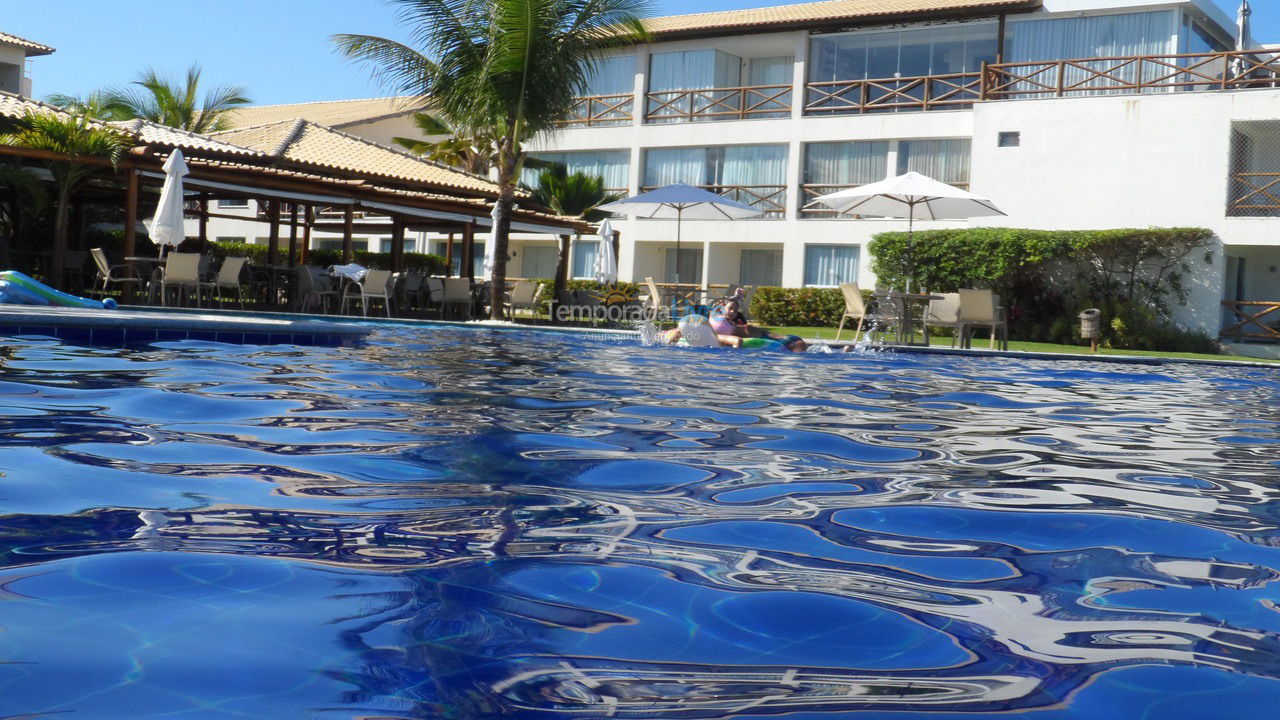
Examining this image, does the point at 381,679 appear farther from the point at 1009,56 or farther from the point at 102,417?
the point at 1009,56

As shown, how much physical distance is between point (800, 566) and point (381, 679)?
1243 millimetres

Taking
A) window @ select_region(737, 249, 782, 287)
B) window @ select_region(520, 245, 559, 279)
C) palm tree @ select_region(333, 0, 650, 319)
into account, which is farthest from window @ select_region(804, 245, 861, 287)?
palm tree @ select_region(333, 0, 650, 319)

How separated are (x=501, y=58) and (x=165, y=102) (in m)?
19.4

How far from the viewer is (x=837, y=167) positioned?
26.8 m

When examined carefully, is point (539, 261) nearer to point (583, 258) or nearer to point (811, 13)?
point (583, 258)

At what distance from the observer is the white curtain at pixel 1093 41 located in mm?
23438

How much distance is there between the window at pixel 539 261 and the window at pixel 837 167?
794 cm

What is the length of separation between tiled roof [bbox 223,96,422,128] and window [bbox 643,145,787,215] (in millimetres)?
9963

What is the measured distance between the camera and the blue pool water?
1982 mm

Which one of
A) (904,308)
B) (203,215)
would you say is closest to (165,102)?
(203,215)

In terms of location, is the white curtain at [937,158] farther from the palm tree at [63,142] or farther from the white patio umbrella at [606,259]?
the palm tree at [63,142]

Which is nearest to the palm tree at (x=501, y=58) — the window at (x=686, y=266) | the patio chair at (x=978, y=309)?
the patio chair at (x=978, y=309)

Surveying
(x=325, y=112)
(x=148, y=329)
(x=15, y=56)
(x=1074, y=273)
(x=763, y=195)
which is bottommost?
(x=148, y=329)

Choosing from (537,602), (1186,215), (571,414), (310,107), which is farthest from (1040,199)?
(310,107)
